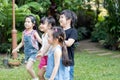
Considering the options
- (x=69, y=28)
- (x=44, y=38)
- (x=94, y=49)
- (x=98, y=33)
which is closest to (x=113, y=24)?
(x=94, y=49)

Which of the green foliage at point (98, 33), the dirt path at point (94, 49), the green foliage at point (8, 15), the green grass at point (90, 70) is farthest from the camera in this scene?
the green foliage at point (98, 33)

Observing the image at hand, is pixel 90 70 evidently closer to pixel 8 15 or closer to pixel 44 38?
pixel 44 38

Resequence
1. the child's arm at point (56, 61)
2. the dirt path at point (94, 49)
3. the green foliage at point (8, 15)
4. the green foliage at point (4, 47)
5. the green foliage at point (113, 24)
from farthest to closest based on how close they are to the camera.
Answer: the green foliage at point (113, 24)
the green foliage at point (4, 47)
the dirt path at point (94, 49)
the green foliage at point (8, 15)
the child's arm at point (56, 61)

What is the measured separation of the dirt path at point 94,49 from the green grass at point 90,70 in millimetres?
1132

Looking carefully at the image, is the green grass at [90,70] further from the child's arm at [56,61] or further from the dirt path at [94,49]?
the child's arm at [56,61]

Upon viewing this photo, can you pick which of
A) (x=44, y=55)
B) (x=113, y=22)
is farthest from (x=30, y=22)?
(x=113, y=22)

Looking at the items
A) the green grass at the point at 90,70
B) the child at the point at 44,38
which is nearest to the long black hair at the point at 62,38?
the child at the point at 44,38

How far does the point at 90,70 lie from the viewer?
843cm

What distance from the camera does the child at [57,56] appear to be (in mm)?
4195

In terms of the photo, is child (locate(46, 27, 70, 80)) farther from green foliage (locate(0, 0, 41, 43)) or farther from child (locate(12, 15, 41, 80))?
green foliage (locate(0, 0, 41, 43))

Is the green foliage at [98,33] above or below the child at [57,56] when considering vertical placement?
below

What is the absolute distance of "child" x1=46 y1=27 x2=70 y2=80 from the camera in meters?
4.20

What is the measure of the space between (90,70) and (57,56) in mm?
4342

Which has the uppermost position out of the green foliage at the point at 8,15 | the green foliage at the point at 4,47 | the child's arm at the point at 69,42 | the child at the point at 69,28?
the child at the point at 69,28
